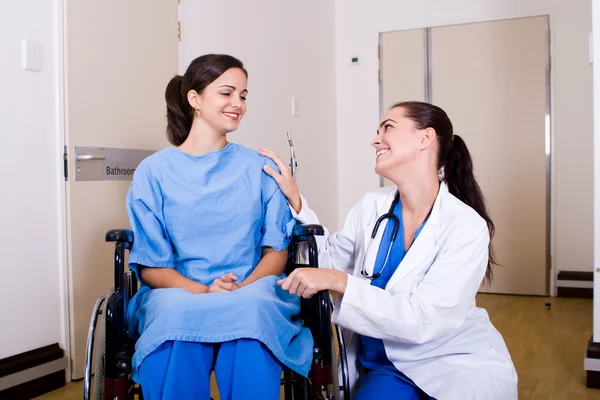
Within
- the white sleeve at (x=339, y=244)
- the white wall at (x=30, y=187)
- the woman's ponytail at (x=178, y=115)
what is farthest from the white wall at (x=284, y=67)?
the white sleeve at (x=339, y=244)

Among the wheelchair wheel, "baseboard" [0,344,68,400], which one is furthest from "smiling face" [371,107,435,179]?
"baseboard" [0,344,68,400]

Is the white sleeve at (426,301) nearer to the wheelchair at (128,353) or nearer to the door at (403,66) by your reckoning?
the wheelchair at (128,353)

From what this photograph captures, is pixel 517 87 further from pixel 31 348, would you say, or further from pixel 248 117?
pixel 31 348

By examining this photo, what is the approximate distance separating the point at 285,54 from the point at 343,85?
1036mm

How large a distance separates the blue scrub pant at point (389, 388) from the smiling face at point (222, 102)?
32.9 inches

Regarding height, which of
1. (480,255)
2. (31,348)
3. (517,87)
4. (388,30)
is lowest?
(31,348)

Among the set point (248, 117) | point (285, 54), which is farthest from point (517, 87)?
point (248, 117)

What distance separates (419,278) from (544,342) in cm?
208

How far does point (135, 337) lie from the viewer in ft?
5.06

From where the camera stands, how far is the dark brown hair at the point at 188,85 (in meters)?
1.87

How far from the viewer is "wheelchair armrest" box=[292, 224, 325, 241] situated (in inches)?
63.6

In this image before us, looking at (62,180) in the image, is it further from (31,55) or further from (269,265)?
(269,265)

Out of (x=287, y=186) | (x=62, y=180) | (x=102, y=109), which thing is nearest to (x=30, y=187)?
(x=62, y=180)

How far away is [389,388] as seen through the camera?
1403 mm
